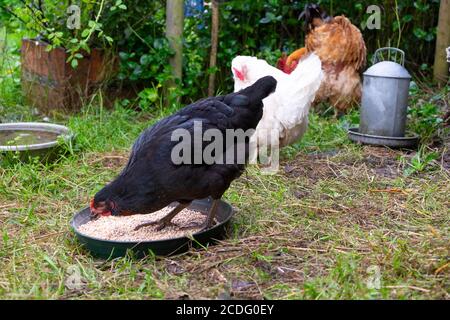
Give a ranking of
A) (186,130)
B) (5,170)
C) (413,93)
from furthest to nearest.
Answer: (413,93), (5,170), (186,130)

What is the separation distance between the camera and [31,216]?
358 centimetres

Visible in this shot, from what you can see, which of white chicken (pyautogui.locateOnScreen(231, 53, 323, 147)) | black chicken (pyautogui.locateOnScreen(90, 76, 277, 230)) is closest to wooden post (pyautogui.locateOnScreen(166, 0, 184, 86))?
white chicken (pyautogui.locateOnScreen(231, 53, 323, 147))

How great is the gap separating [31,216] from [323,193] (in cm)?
196

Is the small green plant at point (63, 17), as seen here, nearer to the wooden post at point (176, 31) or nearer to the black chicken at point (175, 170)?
the wooden post at point (176, 31)

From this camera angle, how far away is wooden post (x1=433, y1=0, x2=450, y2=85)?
626 cm

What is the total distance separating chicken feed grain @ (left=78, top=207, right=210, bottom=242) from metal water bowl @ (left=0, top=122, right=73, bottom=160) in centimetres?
122

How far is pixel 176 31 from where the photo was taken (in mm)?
5926

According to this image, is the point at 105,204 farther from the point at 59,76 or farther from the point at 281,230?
the point at 59,76

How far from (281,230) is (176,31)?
3.21 m

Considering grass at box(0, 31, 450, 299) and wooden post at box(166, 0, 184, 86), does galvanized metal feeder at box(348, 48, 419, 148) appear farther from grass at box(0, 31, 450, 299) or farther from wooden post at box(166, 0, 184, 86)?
wooden post at box(166, 0, 184, 86)

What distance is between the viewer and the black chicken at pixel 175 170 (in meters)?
3.00

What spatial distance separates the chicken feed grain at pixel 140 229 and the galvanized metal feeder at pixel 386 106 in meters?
2.05
